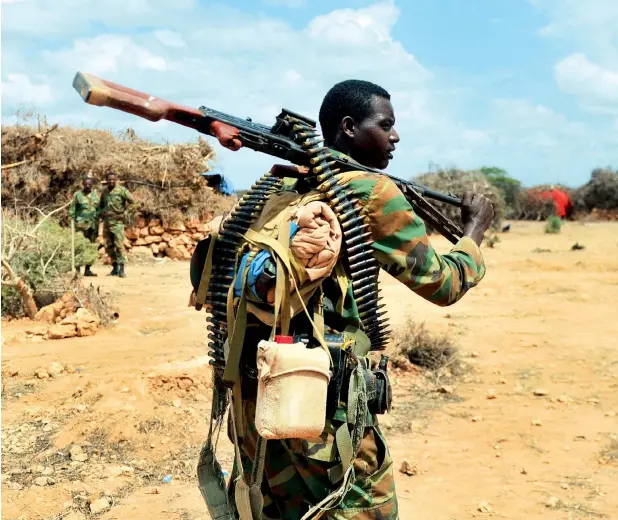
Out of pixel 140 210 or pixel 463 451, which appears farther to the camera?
pixel 140 210

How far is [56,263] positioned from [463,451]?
692 cm

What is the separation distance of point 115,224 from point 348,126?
37.8ft

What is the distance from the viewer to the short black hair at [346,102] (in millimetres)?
2457

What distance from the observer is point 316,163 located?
89.9 inches

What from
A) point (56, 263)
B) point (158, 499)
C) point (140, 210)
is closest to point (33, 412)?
point (158, 499)

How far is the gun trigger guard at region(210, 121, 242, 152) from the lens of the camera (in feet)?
7.32

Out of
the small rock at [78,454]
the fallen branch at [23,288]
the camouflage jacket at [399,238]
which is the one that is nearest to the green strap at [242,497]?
A: the camouflage jacket at [399,238]

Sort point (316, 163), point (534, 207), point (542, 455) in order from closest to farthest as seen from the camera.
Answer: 1. point (316, 163)
2. point (542, 455)
3. point (534, 207)

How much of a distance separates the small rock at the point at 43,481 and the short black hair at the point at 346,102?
301 cm

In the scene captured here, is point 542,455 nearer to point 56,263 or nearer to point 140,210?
point 56,263

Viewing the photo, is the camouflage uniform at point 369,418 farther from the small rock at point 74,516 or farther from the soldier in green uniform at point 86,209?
the soldier in green uniform at point 86,209

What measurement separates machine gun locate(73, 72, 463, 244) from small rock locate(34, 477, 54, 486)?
2950mm

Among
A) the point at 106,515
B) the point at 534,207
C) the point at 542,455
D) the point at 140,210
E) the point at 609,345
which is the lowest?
the point at 106,515

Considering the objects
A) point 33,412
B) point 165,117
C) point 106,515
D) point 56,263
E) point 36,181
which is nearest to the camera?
point 165,117
